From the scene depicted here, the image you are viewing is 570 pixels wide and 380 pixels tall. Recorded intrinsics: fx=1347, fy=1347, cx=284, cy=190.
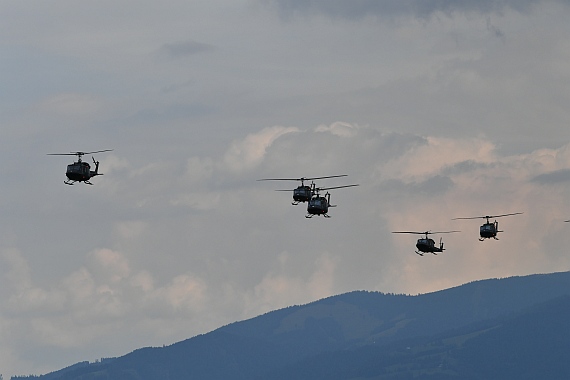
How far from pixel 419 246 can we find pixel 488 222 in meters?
10.9

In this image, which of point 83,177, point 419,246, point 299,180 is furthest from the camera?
point 419,246

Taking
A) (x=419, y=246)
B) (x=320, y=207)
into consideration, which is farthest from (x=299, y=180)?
(x=419, y=246)

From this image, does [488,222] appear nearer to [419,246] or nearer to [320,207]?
[419,246]

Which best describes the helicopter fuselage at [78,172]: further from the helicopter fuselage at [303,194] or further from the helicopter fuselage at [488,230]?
the helicopter fuselage at [488,230]

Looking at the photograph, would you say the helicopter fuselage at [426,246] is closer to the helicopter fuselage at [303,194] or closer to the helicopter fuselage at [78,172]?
the helicopter fuselage at [303,194]

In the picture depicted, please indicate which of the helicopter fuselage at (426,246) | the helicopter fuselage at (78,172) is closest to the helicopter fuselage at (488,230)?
the helicopter fuselage at (426,246)

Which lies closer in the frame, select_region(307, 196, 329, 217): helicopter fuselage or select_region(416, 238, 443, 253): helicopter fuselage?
select_region(307, 196, 329, 217): helicopter fuselage

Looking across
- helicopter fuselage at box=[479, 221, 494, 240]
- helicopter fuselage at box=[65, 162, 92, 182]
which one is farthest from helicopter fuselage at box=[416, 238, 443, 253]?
helicopter fuselage at box=[65, 162, 92, 182]

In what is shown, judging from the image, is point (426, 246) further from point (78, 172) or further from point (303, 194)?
point (78, 172)

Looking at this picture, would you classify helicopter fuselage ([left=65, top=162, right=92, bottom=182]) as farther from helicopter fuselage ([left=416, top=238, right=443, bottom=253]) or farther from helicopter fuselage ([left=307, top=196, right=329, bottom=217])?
helicopter fuselage ([left=416, top=238, right=443, bottom=253])

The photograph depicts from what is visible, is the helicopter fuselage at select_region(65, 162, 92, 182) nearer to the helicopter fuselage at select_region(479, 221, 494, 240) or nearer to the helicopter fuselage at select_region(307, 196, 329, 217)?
the helicopter fuselage at select_region(307, 196, 329, 217)

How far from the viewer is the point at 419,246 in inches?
7613

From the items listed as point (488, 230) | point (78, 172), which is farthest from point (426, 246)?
point (78, 172)

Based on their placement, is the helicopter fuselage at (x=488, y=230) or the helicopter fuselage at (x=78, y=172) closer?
the helicopter fuselage at (x=78, y=172)
